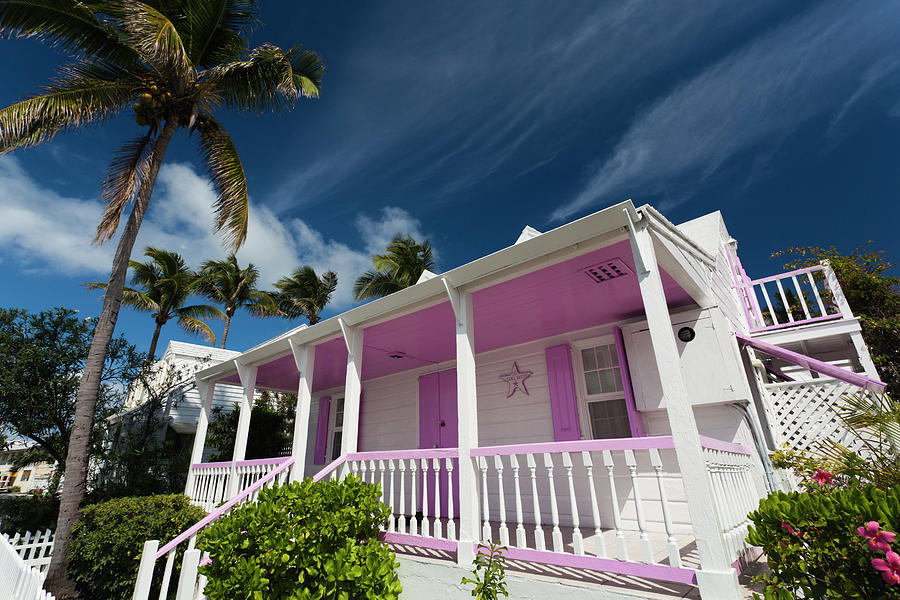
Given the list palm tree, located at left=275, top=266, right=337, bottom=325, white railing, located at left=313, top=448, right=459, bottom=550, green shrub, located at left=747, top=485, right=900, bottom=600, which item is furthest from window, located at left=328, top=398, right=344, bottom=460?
palm tree, located at left=275, top=266, right=337, bottom=325

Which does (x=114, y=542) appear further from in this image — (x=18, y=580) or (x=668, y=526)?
(x=668, y=526)

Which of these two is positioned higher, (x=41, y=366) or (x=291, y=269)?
(x=291, y=269)

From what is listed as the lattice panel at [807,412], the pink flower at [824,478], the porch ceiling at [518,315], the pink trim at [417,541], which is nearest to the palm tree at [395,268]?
the porch ceiling at [518,315]

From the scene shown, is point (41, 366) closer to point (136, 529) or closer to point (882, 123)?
point (136, 529)

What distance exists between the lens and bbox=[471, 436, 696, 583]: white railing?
2658mm

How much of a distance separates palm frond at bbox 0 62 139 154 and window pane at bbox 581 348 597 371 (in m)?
8.60

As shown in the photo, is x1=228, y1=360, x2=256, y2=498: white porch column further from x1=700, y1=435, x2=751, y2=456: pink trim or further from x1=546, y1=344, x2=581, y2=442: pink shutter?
x1=700, y1=435, x2=751, y2=456: pink trim

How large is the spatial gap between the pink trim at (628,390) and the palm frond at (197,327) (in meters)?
18.0

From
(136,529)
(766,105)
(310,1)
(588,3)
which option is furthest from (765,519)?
(310,1)

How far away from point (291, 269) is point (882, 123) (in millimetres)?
22258

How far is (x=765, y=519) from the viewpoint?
217 centimetres

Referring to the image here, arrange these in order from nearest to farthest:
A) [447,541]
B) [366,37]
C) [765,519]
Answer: [765,519]
[447,541]
[366,37]

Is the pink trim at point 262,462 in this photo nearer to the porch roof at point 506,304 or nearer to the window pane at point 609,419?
the porch roof at point 506,304

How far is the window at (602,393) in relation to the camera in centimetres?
506
